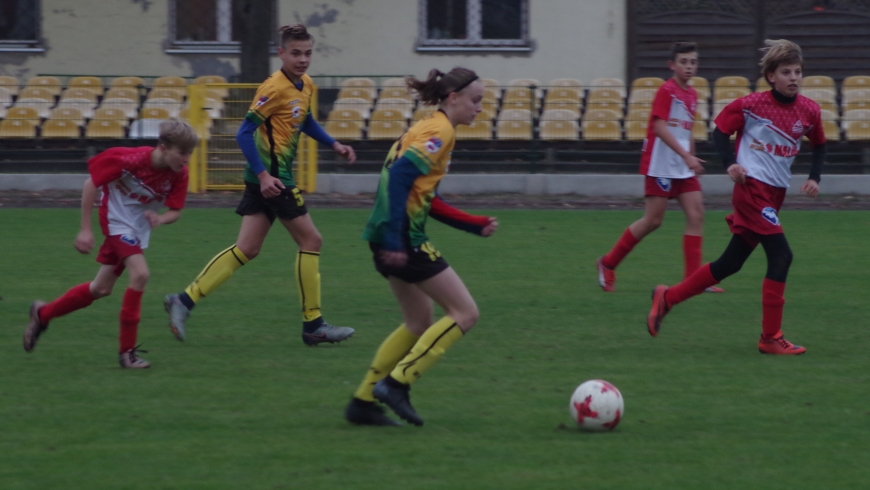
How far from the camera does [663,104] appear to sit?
26.0ft

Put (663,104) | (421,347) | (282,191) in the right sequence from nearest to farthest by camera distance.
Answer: (421,347) → (282,191) → (663,104)

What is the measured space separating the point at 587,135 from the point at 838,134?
3.67 metres

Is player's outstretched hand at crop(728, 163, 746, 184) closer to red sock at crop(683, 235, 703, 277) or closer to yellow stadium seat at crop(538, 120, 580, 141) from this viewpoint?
red sock at crop(683, 235, 703, 277)

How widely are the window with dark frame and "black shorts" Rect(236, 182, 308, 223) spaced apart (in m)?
13.0

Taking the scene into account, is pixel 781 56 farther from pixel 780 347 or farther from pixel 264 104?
pixel 264 104

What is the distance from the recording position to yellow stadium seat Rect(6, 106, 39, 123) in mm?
16594

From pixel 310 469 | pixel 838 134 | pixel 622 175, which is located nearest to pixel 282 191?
pixel 310 469

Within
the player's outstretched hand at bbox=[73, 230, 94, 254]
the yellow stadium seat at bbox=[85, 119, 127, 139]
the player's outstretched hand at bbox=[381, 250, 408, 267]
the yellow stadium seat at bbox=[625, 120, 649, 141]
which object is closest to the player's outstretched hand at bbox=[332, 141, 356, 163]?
the player's outstretched hand at bbox=[73, 230, 94, 254]

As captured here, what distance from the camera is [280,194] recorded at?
21.3 feet

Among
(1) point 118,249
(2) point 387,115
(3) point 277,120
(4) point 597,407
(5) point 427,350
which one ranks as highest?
(3) point 277,120

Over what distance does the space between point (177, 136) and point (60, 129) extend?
1195cm

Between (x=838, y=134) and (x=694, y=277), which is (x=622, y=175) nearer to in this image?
(x=838, y=134)

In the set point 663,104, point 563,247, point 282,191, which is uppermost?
point 663,104

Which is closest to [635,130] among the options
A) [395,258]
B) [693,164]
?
[693,164]
